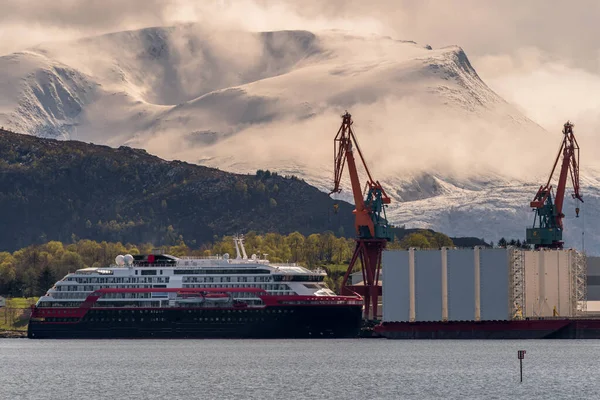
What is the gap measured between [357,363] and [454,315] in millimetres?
41950

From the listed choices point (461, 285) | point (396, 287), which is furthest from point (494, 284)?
point (396, 287)

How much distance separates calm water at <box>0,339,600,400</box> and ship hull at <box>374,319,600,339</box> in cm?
252

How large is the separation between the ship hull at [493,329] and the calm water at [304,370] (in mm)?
2517

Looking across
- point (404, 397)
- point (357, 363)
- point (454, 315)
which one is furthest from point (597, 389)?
point (454, 315)

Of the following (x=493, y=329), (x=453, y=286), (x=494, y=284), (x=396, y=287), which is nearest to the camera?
(x=453, y=286)

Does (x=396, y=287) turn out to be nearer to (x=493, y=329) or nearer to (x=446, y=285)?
(x=446, y=285)

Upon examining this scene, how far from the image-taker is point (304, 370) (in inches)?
5743

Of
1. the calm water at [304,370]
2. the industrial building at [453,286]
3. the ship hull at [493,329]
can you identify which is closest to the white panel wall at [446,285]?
the industrial building at [453,286]

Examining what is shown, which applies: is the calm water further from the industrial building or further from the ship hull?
the industrial building

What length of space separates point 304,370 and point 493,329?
179 feet

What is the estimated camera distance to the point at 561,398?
386ft

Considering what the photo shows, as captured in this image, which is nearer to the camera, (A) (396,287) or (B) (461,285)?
(B) (461,285)

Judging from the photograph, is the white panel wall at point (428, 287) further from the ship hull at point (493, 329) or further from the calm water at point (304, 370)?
the calm water at point (304, 370)

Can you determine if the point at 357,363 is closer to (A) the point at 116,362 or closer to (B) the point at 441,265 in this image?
(A) the point at 116,362
